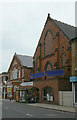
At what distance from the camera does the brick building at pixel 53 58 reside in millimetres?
28234

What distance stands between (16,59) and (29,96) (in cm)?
1802

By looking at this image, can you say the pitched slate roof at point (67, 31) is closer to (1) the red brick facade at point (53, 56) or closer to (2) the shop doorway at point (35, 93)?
(1) the red brick facade at point (53, 56)

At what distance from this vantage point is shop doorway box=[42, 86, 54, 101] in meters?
29.5

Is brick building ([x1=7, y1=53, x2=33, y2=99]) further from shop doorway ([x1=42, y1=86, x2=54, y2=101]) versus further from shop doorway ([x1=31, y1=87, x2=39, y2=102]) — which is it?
shop doorway ([x1=42, y1=86, x2=54, y2=101])

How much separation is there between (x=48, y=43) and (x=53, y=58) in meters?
3.62

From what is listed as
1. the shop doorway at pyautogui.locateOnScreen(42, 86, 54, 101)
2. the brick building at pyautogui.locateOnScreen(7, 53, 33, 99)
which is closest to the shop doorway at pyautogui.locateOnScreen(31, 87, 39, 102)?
the shop doorway at pyautogui.locateOnScreen(42, 86, 54, 101)

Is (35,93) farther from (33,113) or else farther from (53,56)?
(33,113)

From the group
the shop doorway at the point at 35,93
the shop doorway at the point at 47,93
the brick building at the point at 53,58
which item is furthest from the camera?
the shop doorway at the point at 35,93

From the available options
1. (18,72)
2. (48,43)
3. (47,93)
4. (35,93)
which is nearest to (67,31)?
(48,43)

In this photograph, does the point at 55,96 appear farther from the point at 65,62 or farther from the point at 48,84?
the point at 65,62

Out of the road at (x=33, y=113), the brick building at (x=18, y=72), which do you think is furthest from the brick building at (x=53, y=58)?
the road at (x=33, y=113)

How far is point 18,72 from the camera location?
46.4 m

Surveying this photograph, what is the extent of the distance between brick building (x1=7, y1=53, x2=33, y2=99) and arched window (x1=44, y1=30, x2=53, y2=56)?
32.6 ft

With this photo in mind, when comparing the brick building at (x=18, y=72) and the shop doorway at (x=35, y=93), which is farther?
the brick building at (x=18, y=72)
